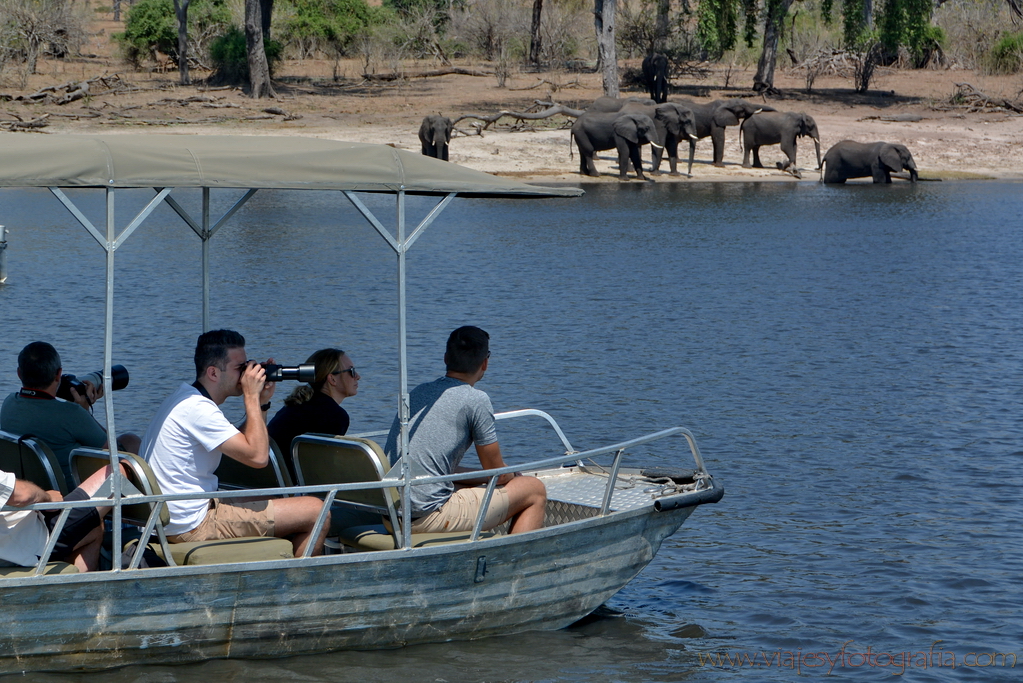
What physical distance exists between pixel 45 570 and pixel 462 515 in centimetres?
188

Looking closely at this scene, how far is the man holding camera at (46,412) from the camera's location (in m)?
6.21

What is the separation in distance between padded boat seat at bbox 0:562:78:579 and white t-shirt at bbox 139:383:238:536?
1.44 feet

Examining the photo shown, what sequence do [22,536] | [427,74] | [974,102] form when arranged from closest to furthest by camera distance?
1. [22,536]
2. [974,102]
3. [427,74]

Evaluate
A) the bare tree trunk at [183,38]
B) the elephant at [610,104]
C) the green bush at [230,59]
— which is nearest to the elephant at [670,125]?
the elephant at [610,104]

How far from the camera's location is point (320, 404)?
658 cm

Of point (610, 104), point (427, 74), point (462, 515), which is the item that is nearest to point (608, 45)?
point (610, 104)

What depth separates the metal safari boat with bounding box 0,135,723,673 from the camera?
5480 mm

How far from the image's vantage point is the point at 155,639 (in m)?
5.95

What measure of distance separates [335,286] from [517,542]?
13061 mm

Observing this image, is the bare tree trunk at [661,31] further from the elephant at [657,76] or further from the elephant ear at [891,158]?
the elephant ear at [891,158]

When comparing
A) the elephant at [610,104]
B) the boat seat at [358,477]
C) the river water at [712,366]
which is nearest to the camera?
the boat seat at [358,477]

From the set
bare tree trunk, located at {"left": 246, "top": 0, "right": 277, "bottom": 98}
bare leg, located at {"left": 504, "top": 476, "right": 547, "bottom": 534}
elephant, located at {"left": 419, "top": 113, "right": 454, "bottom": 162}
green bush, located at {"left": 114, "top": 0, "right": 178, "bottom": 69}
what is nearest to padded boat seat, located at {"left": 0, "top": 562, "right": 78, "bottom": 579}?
bare leg, located at {"left": 504, "top": 476, "right": 547, "bottom": 534}

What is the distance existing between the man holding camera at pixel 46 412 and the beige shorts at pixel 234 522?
737 millimetres

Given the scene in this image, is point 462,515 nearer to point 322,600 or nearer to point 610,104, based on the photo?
point 322,600
